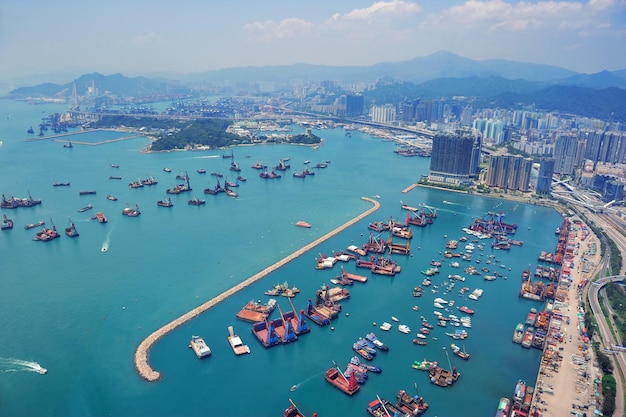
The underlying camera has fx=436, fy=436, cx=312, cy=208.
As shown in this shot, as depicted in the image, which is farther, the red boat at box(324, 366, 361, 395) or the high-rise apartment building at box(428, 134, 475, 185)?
the high-rise apartment building at box(428, 134, 475, 185)

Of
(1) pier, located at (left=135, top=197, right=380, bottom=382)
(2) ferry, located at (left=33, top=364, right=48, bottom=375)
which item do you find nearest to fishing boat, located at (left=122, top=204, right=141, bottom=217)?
(1) pier, located at (left=135, top=197, right=380, bottom=382)

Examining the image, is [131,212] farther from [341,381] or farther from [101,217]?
[341,381]

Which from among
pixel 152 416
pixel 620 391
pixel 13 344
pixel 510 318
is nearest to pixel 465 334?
pixel 510 318

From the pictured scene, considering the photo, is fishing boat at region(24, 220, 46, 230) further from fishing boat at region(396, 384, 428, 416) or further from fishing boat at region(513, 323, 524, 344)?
fishing boat at region(513, 323, 524, 344)

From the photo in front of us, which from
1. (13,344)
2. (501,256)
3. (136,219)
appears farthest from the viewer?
(136,219)

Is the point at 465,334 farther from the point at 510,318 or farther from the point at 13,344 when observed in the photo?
the point at 13,344

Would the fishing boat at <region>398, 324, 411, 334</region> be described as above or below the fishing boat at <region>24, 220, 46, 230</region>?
below
